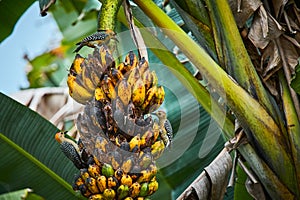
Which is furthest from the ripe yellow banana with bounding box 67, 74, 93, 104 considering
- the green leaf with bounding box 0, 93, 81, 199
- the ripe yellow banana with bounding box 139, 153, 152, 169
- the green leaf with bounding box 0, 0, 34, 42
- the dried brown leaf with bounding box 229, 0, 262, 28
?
the green leaf with bounding box 0, 0, 34, 42

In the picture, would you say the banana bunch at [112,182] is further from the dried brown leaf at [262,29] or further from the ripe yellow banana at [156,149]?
the dried brown leaf at [262,29]

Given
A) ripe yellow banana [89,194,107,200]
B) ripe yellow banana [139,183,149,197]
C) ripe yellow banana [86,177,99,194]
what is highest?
ripe yellow banana [86,177,99,194]

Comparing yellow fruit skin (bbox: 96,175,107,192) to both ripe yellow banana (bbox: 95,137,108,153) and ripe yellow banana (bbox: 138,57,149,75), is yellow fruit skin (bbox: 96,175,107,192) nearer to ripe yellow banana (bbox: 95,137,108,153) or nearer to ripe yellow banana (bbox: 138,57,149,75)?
ripe yellow banana (bbox: 95,137,108,153)

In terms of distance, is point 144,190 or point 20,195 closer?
point 144,190

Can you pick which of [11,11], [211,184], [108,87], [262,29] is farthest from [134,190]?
[11,11]

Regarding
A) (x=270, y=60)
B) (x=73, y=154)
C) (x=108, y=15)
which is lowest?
(x=270, y=60)

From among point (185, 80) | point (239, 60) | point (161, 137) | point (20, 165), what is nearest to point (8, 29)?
point (20, 165)

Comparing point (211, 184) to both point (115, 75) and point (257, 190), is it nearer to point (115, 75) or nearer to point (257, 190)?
point (257, 190)
